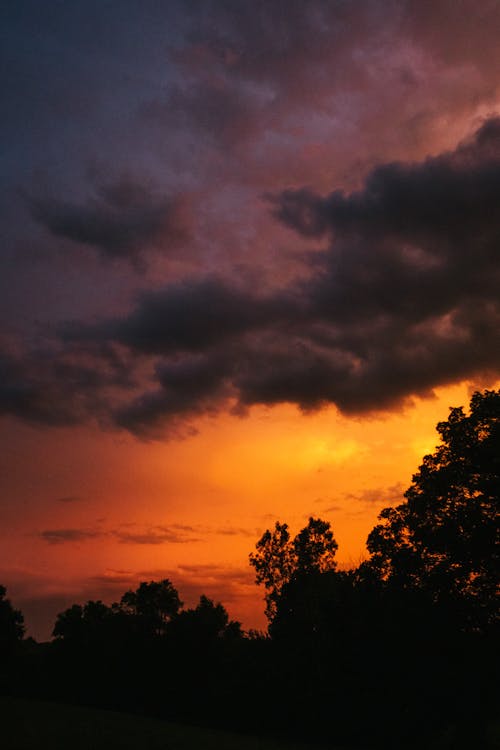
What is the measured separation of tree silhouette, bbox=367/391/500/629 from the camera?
118 ft

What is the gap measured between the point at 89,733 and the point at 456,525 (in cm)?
2204

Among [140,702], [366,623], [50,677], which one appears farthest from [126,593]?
[366,623]

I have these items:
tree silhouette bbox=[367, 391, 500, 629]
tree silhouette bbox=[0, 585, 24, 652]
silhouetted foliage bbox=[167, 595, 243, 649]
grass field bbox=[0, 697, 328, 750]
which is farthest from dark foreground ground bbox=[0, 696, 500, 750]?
tree silhouette bbox=[0, 585, 24, 652]

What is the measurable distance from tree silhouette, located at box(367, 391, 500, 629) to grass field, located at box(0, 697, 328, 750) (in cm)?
1332

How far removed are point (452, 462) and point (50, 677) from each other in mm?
58134

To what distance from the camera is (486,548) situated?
3569 cm

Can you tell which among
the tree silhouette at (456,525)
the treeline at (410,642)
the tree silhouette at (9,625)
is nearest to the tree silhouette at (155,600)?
the tree silhouette at (9,625)

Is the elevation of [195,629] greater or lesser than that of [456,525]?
lesser

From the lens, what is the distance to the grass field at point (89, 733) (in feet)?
95.8

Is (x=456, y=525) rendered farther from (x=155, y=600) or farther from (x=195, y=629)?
(x=155, y=600)

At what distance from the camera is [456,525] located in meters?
36.8

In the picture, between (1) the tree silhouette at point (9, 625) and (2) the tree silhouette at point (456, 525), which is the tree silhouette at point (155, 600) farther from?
(2) the tree silhouette at point (456, 525)

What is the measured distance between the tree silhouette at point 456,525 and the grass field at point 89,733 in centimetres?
1332

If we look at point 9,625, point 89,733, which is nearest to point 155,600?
point 9,625
